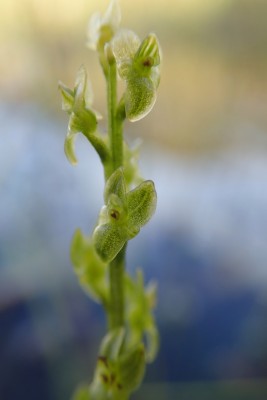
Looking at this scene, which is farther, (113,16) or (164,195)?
(164,195)

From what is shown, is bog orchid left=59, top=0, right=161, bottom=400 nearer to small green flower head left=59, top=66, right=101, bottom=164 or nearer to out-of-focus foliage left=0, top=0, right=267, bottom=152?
small green flower head left=59, top=66, right=101, bottom=164

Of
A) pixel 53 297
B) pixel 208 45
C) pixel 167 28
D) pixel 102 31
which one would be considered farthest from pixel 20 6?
pixel 102 31

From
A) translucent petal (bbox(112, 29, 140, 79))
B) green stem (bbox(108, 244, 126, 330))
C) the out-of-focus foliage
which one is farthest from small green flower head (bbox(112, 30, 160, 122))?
the out-of-focus foliage

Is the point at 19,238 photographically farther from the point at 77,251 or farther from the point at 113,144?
the point at 113,144

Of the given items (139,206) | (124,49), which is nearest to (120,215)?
(139,206)

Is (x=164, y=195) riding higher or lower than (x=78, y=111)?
higher

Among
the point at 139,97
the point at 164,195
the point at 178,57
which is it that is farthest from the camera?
the point at 164,195

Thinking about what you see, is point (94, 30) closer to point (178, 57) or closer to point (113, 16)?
point (113, 16)
